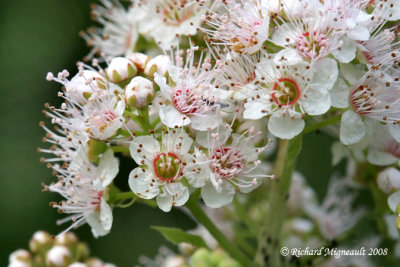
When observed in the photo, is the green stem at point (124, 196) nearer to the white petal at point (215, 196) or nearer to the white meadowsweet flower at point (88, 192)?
the white meadowsweet flower at point (88, 192)

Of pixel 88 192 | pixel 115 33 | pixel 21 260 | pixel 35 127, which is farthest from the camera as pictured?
pixel 35 127

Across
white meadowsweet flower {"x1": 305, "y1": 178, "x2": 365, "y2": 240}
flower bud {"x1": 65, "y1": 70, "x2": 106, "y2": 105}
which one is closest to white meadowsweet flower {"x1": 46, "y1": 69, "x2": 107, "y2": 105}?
flower bud {"x1": 65, "y1": 70, "x2": 106, "y2": 105}

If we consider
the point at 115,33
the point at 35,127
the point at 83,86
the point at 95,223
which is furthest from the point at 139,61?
the point at 35,127

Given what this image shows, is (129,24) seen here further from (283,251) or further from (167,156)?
(283,251)

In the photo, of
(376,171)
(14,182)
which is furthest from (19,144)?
(376,171)

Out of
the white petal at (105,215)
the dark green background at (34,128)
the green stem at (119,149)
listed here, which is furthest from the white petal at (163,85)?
the dark green background at (34,128)

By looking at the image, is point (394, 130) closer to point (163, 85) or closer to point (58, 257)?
point (163, 85)

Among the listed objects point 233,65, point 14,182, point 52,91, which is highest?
point 233,65
